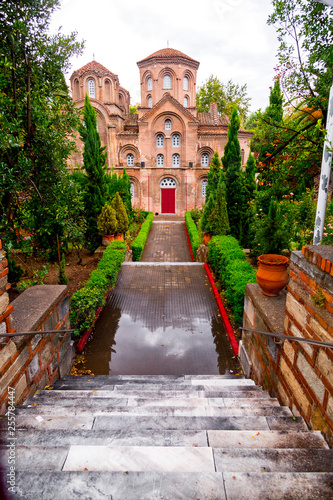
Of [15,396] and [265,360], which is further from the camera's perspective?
[265,360]

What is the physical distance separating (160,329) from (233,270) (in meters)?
2.45

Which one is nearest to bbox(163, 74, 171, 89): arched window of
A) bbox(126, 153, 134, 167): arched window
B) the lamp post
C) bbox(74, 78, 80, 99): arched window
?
bbox(126, 153, 134, 167): arched window

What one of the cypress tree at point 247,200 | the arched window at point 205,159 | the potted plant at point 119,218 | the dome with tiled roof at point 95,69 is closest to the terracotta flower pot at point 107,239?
the potted plant at point 119,218

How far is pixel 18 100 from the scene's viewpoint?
5469 mm

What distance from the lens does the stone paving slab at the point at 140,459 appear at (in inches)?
71.3

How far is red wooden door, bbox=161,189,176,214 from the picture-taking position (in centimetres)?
2877

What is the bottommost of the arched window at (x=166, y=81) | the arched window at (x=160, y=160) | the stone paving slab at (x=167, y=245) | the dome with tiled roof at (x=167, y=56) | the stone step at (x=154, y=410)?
the stone paving slab at (x=167, y=245)

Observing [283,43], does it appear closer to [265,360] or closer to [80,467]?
[265,360]

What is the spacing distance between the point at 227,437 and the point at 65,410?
153cm

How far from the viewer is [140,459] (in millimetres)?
1878

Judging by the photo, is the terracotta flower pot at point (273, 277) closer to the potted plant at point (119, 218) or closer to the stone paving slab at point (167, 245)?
the potted plant at point (119, 218)

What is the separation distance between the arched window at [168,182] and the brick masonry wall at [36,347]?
25056 mm

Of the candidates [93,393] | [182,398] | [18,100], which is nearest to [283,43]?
[18,100]

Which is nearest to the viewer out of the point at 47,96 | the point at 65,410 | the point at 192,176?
the point at 65,410
